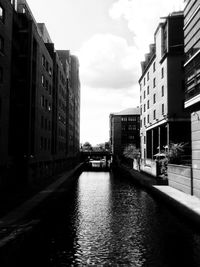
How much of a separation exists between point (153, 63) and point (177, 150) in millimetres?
25948

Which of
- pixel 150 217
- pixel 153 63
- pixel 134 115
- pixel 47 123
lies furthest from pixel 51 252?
pixel 134 115

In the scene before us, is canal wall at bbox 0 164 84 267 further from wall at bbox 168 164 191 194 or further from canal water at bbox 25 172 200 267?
wall at bbox 168 164 191 194

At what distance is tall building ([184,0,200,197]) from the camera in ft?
63.7

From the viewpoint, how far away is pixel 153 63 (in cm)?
5438

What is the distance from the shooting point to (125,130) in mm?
120688

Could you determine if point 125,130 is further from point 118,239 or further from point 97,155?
point 118,239

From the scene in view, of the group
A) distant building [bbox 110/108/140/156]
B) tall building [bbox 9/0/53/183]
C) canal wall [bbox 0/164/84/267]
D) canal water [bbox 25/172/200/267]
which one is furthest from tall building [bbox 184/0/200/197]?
distant building [bbox 110/108/140/156]

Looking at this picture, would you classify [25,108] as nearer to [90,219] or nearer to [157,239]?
[90,219]

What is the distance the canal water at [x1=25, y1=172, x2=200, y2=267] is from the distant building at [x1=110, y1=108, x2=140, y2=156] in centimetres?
9783

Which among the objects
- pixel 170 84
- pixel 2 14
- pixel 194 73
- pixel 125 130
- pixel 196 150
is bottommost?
pixel 196 150

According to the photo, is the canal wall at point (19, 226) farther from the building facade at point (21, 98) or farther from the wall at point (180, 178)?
the wall at point (180, 178)

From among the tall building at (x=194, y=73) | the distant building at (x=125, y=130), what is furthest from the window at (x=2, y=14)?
the distant building at (x=125, y=130)

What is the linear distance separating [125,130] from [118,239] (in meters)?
108

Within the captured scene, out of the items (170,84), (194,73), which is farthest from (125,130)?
(194,73)
